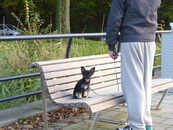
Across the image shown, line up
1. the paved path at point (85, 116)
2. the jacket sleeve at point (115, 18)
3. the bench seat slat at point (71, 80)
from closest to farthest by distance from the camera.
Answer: the jacket sleeve at point (115, 18) < the bench seat slat at point (71, 80) < the paved path at point (85, 116)

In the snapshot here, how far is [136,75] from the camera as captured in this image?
3893 millimetres

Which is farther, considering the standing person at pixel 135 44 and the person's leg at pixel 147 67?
the person's leg at pixel 147 67

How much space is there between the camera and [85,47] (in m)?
8.27

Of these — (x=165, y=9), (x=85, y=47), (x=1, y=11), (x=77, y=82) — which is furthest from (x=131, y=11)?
(x=1, y=11)

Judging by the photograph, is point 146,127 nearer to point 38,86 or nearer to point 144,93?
point 144,93

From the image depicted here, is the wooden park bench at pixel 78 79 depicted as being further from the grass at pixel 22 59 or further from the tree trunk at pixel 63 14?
the tree trunk at pixel 63 14

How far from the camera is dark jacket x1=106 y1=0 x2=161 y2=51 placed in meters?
3.76

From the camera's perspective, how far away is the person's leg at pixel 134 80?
12.6ft

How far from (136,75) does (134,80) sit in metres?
0.06

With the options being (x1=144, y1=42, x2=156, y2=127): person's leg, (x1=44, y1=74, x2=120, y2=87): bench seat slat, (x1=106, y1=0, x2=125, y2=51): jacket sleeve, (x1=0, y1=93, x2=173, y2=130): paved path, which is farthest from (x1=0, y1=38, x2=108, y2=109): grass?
(x1=106, y1=0, x2=125, y2=51): jacket sleeve

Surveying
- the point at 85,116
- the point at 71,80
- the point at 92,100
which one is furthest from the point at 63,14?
the point at 92,100

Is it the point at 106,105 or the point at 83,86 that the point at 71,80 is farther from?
the point at 106,105

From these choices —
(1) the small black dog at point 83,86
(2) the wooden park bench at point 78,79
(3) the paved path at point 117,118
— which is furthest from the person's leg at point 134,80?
(3) the paved path at point 117,118

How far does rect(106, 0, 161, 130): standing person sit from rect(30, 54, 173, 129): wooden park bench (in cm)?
36
